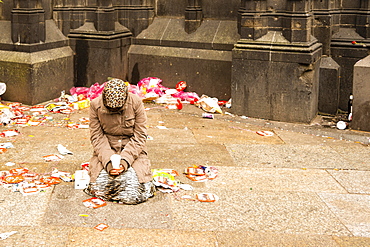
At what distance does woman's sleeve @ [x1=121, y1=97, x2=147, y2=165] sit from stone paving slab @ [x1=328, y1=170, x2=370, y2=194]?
8.15 ft

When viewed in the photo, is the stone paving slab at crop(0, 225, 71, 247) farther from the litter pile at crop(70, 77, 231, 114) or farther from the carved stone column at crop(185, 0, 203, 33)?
the carved stone column at crop(185, 0, 203, 33)

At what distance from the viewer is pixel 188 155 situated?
25.0ft

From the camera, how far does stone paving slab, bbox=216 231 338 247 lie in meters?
4.98

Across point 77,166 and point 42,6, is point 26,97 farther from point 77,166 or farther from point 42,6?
point 77,166

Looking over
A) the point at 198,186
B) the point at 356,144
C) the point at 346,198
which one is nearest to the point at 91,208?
the point at 198,186

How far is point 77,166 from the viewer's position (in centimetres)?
705

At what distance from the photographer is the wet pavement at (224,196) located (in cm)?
511

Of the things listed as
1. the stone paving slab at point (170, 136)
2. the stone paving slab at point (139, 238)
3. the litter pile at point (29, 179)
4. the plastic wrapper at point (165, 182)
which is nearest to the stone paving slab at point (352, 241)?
the stone paving slab at point (139, 238)

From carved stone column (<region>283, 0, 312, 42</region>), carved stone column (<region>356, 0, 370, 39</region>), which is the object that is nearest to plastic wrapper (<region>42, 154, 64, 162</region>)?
carved stone column (<region>283, 0, 312, 42</region>)

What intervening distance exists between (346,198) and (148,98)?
220 inches

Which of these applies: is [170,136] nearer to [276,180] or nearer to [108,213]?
[276,180]

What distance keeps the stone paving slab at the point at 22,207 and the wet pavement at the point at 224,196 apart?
1cm

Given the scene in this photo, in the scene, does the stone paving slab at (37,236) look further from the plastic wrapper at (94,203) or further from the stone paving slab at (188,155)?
the stone paving slab at (188,155)

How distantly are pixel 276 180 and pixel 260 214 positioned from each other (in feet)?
3.77
